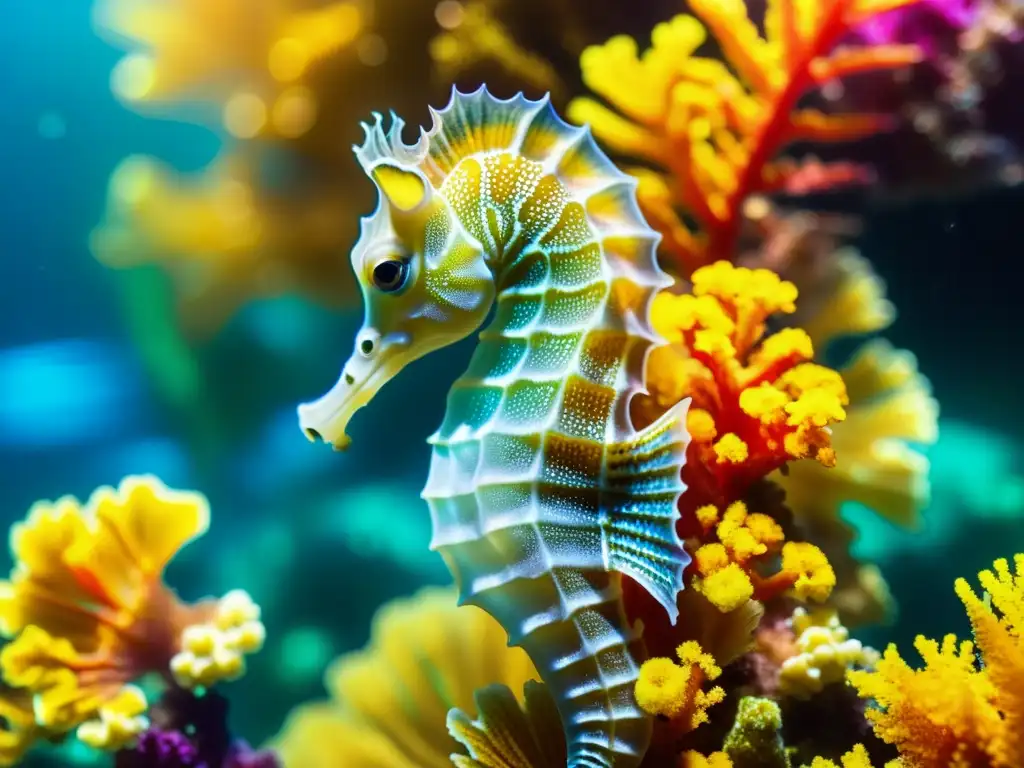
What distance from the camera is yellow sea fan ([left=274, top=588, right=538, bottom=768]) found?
4.91ft

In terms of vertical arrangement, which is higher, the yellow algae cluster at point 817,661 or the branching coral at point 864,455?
the branching coral at point 864,455

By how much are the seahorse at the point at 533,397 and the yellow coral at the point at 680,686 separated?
43mm

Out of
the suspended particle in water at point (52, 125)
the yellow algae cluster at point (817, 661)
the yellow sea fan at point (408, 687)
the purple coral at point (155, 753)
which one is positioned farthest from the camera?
the suspended particle in water at point (52, 125)

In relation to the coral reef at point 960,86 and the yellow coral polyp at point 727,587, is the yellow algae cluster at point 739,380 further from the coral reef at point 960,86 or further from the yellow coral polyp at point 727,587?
the coral reef at point 960,86

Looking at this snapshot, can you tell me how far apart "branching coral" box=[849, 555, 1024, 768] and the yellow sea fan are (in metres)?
0.63

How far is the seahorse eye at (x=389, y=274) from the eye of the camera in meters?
1.09

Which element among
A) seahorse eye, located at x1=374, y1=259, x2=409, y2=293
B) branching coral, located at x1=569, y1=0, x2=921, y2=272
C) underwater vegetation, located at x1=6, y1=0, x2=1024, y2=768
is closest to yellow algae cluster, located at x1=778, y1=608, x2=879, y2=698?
underwater vegetation, located at x1=6, y1=0, x2=1024, y2=768

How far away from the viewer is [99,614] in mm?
1647

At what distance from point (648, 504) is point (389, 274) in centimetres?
51

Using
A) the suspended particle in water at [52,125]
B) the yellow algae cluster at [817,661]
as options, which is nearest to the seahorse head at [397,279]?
the yellow algae cluster at [817,661]

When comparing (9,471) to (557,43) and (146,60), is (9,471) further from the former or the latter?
(557,43)

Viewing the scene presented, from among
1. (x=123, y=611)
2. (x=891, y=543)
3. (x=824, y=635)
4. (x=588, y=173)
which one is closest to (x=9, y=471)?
(x=123, y=611)

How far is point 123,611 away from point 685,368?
130cm


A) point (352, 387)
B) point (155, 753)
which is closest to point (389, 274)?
point (352, 387)
